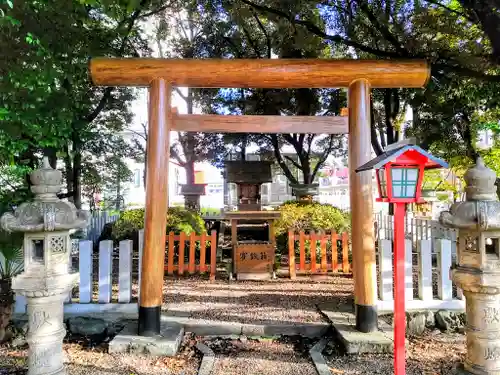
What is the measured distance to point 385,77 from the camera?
13.6ft

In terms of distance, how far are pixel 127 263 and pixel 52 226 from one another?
168cm

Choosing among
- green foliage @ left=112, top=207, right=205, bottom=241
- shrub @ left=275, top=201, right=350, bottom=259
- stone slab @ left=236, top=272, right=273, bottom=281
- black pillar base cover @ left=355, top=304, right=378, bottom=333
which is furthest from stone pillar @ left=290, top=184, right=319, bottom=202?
black pillar base cover @ left=355, top=304, right=378, bottom=333

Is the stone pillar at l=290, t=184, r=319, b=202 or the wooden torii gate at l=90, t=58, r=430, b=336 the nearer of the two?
the wooden torii gate at l=90, t=58, r=430, b=336

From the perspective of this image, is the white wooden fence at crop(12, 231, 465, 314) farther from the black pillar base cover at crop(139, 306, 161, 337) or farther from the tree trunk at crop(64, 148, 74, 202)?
the tree trunk at crop(64, 148, 74, 202)

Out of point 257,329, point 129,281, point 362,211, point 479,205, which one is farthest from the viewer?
point 129,281

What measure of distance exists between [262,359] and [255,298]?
1.85m

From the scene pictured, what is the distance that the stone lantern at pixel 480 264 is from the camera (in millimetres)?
2895

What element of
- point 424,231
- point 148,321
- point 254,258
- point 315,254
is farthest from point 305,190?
point 148,321

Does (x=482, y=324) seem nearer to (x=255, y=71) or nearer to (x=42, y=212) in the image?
(x=255, y=71)

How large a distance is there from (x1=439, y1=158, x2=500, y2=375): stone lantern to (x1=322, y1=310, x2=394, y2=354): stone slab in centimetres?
78

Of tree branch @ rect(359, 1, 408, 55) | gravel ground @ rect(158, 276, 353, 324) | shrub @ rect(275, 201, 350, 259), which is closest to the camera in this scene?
gravel ground @ rect(158, 276, 353, 324)

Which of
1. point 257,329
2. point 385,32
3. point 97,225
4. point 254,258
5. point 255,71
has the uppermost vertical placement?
point 385,32

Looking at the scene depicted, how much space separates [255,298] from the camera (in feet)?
18.3

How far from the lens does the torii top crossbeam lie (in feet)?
13.4
